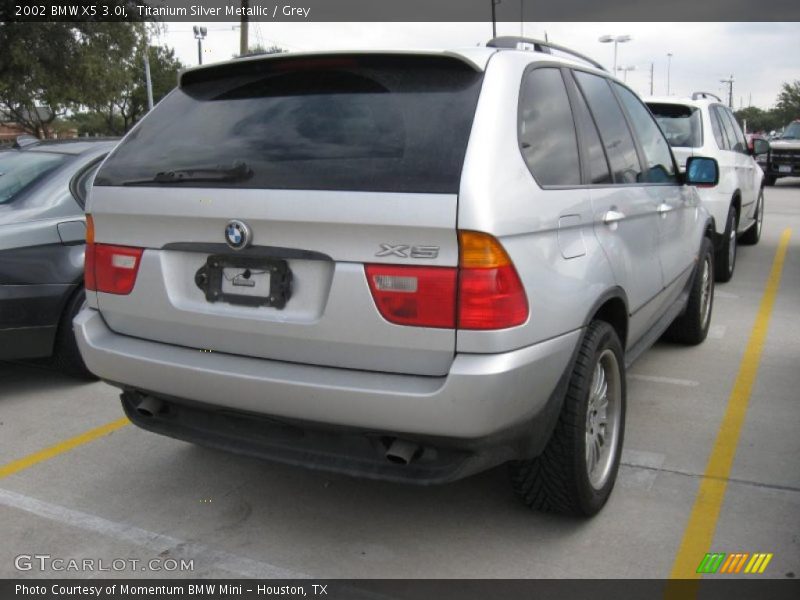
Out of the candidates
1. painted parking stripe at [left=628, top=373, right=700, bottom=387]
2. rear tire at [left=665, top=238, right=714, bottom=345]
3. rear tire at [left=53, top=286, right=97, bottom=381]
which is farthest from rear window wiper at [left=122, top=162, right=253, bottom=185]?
rear tire at [left=665, top=238, right=714, bottom=345]

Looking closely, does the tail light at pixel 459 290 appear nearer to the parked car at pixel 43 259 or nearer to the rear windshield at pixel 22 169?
the parked car at pixel 43 259

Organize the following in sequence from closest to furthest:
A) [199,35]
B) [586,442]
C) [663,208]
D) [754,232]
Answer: [586,442] → [663,208] → [754,232] → [199,35]

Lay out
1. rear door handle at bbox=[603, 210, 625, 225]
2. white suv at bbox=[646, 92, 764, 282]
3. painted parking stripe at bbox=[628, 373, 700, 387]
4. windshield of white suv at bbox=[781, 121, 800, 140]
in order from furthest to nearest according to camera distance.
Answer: windshield of white suv at bbox=[781, 121, 800, 140]
white suv at bbox=[646, 92, 764, 282]
painted parking stripe at bbox=[628, 373, 700, 387]
rear door handle at bbox=[603, 210, 625, 225]

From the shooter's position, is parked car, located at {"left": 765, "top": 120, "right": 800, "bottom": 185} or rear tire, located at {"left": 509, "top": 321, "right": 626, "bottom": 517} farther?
parked car, located at {"left": 765, "top": 120, "right": 800, "bottom": 185}

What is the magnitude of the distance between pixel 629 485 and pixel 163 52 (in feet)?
201

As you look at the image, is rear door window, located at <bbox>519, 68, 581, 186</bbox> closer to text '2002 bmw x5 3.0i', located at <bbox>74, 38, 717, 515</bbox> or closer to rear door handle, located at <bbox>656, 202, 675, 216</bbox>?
text '2002 bmw x5 3.0i', located at <bbox>74, 38, 717, 515</bbox>

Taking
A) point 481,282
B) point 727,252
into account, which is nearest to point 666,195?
point 481,282

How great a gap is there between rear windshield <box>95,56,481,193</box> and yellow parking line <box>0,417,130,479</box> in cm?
164

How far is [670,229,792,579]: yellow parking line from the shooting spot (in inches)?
118

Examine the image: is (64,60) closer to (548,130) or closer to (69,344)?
(69,344)

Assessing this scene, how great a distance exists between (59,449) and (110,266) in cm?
150

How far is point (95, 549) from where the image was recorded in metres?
3.10

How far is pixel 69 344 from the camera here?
4961 mm

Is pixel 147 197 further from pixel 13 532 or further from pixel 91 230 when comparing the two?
pixel 13 532
